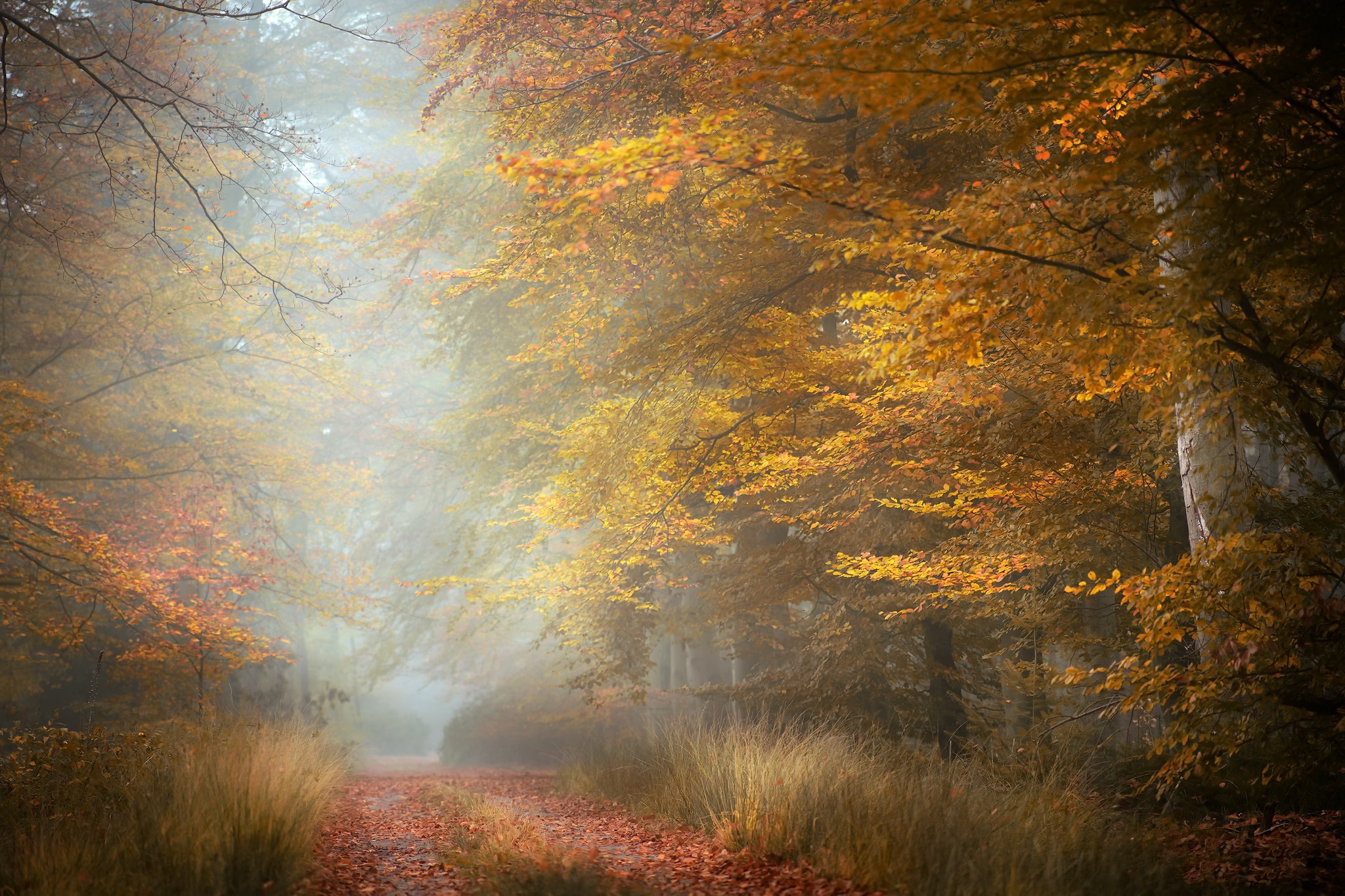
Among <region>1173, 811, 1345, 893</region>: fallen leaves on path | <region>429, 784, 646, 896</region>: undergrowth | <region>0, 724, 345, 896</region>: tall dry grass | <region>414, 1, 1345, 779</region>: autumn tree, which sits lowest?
<region>1173, 811, 1345, 893</region>: fallen leaves on path

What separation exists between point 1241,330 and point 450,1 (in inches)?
838

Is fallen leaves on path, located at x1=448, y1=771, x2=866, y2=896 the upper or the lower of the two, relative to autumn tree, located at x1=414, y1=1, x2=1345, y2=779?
lower

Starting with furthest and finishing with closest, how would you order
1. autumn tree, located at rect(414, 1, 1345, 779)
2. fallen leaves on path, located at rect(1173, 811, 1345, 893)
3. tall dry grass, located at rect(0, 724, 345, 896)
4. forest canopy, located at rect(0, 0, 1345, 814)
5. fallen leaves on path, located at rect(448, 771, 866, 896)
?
1. fallen leaves on path, located at rect(1173, 811, 1345, 893)
2. fallen leaves on path, located at rect(448, 771, 866, 896)
3. tall dry grass, located at rect(0, 724, 345, 896)
4. forest canopy, located at rect(0, 0, 1345, 814)
5. autumn tree, located at rect(414, 1, 1345, 779)

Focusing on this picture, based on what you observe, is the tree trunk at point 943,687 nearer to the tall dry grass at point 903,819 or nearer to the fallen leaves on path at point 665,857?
the tall dry grass at point 903,819

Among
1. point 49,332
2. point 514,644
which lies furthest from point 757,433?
point 514,644

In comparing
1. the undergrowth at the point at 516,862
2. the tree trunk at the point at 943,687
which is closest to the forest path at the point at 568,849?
the undergrowth at the point at 516,862

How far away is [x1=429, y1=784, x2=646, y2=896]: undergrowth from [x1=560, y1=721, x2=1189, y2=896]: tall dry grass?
1.32 m

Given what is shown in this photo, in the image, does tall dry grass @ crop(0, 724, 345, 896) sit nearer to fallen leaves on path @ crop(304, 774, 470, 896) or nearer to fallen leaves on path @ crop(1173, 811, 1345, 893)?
fallen leaves on path @ crop(304, 774, 470, 896)

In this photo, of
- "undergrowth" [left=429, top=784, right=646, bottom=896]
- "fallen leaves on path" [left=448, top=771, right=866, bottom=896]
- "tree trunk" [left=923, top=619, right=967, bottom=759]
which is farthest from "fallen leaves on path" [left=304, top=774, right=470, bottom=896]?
"tree trunk" [left=923, top=619, right=967, bottom=759]

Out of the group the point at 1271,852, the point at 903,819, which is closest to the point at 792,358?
the point at 903,819

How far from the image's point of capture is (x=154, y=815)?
4957 millimetres

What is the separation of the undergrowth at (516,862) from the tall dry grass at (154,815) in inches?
39.8

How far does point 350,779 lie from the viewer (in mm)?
12211

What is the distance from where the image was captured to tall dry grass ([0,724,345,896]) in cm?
413
